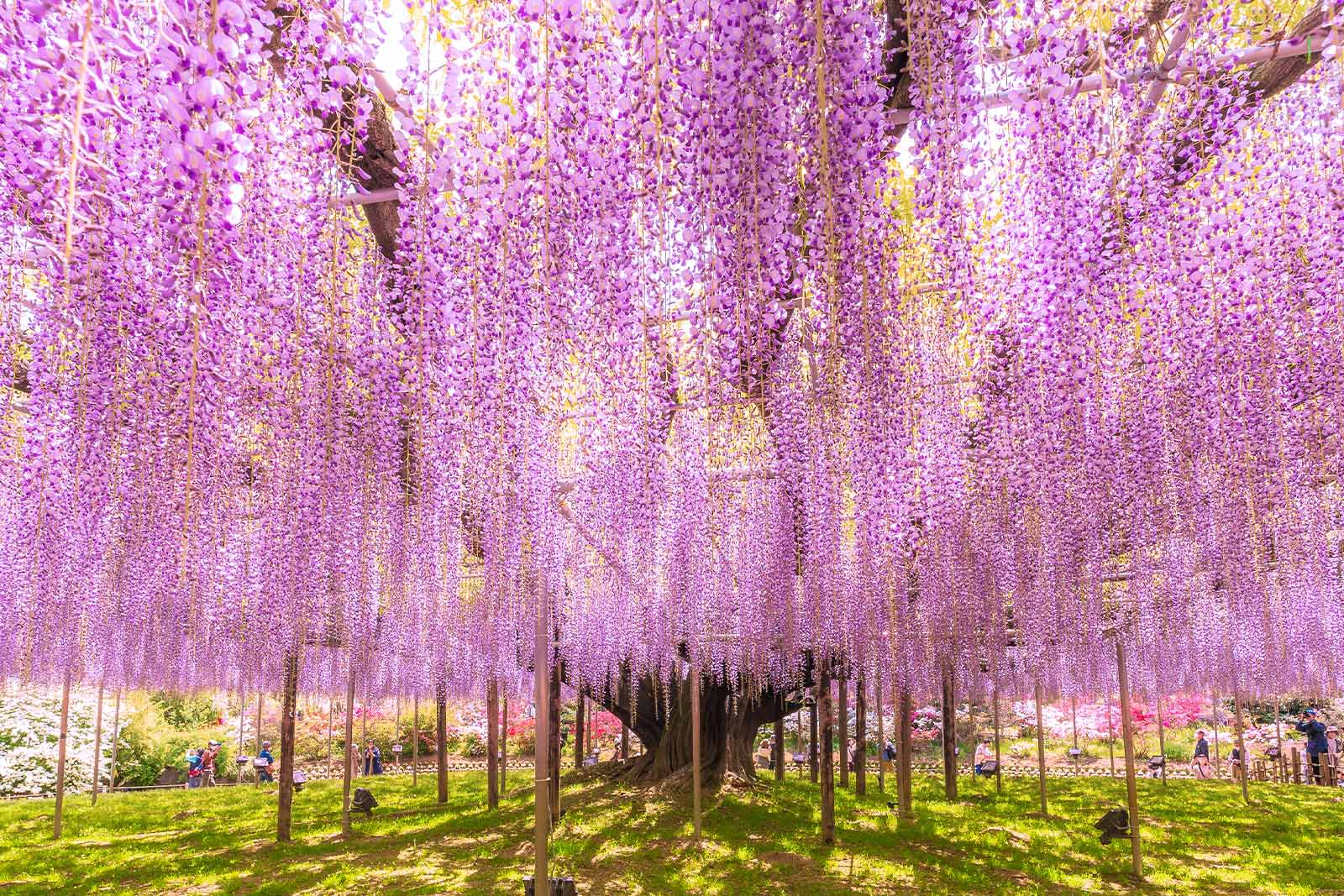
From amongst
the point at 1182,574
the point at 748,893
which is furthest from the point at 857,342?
the point at 1182,574

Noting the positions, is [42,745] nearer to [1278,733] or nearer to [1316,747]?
[1278,733]

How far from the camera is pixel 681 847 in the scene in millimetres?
8766

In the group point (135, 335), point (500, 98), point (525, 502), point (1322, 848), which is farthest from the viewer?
point (1322, 848)

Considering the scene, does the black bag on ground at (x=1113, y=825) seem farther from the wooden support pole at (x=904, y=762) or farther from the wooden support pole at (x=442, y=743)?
the wooden support pole at (x=442, y=743)

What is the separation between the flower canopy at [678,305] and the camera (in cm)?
292

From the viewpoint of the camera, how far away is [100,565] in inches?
360

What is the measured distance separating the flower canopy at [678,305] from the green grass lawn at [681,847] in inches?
85.0

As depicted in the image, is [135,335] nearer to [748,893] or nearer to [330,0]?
[330,0]

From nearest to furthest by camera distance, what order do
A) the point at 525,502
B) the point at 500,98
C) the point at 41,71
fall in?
the point at 41,71 → the point at 500,98 → the point at 525,502

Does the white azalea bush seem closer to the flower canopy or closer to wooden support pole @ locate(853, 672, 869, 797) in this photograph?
the flower canopy

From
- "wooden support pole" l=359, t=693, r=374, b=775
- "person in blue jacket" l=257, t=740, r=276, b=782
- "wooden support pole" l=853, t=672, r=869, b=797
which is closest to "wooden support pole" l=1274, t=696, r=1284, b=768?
"wooden support pole" l=853, t=672, r=869, b=797

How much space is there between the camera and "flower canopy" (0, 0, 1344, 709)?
292cm

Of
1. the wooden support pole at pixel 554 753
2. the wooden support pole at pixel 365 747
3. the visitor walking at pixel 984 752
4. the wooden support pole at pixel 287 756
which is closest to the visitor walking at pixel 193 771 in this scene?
the wooden support pole at pixel 365 747

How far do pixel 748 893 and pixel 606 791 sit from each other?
20.7ft
